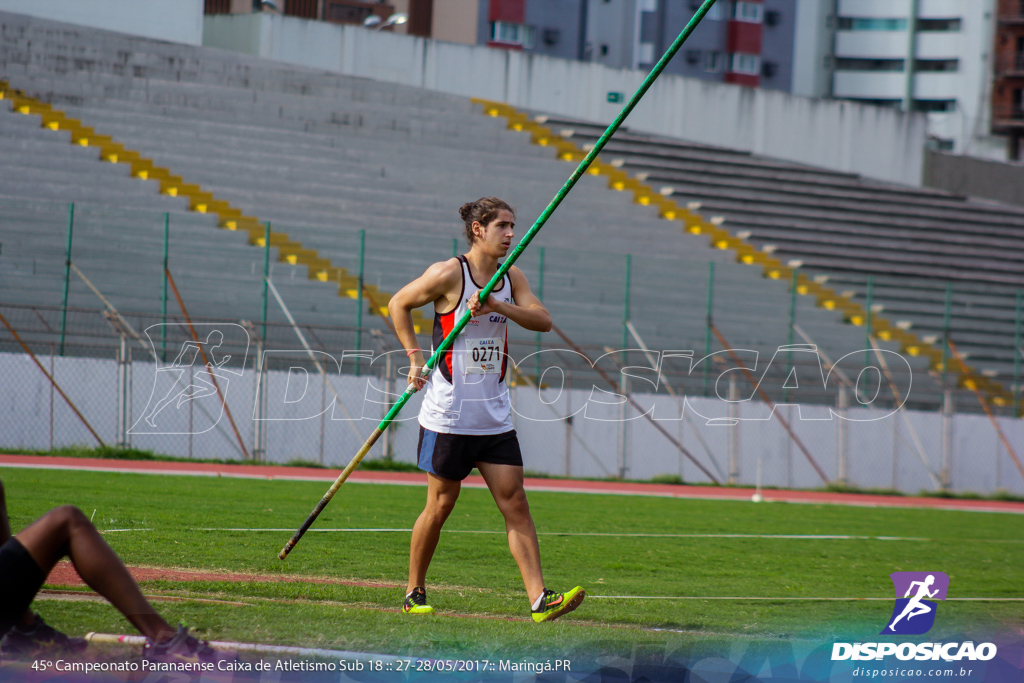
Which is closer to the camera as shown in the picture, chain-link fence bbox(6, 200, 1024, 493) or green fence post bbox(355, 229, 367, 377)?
chain-link fence bbox(6, 200, 1024, 493)

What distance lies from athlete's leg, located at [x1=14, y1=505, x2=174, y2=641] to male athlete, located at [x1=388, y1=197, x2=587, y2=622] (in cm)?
202

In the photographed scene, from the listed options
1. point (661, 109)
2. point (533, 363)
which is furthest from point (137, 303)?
point (661, 109)

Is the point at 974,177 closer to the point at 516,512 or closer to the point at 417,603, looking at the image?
the point at 516,512

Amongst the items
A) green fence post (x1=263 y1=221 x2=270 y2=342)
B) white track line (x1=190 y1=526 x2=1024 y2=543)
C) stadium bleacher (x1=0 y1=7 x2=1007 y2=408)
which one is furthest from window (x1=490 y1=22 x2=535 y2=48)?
white track line (x1=190 y1=526 x2=1024 y2=543)

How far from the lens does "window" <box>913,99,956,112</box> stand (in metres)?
73.3

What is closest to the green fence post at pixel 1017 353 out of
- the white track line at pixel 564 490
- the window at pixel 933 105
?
the white track line at pixel 564 490

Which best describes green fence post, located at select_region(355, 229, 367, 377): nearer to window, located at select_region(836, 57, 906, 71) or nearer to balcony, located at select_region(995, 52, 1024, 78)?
window, located at select_region(836, 57, 906, 71)

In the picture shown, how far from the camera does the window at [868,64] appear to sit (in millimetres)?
74188

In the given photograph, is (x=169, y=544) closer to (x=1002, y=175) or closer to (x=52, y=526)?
(x=52, y=526)

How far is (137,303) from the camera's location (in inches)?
768

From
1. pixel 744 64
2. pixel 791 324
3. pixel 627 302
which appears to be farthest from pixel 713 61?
pixel 627 302

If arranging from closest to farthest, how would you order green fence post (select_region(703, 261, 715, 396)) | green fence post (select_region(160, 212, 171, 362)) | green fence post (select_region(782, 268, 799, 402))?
green fence post (select_region(160, 212, 171, 362)), green fence post (select_region(782, 268, 799, 402)), green fence post (select_region(703, 261, 715, 396))

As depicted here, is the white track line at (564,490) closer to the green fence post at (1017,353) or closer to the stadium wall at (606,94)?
the green fence post at (1017,353)

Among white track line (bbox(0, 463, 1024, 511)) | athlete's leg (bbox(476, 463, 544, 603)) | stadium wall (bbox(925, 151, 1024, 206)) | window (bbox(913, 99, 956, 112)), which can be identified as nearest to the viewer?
athlete's leg (bbox(476, 463, 544, 603))
